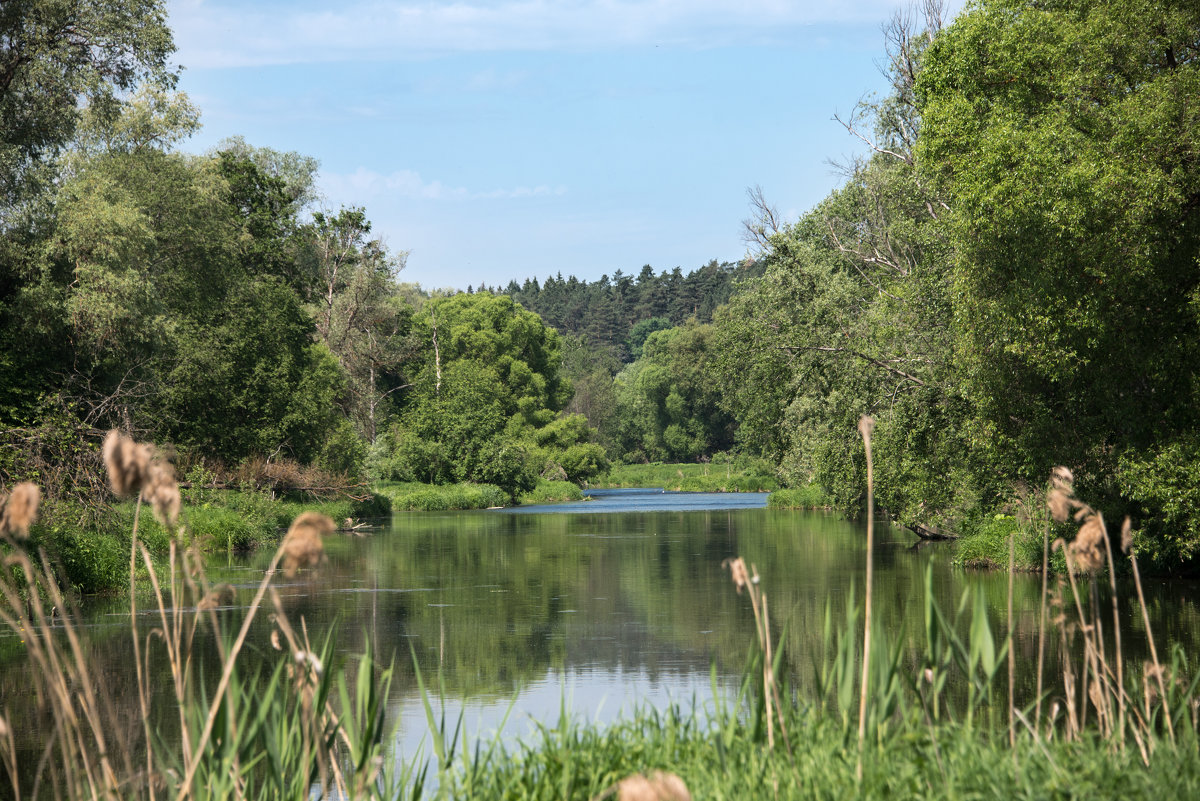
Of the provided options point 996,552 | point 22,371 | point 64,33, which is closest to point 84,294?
point 22,371

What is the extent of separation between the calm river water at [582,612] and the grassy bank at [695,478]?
137 ft

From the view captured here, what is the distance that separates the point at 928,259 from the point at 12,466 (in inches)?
620

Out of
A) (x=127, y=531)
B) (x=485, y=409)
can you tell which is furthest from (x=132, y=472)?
(x=485, y=409)

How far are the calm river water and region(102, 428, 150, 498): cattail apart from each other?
2329 millimetres

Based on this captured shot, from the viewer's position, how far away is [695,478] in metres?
82.3

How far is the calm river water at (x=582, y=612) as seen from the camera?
1126 cm

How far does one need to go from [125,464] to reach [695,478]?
79283 millimetres

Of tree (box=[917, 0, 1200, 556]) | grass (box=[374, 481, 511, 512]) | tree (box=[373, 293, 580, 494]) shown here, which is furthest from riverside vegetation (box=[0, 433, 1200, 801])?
tree (box=[373, 293, 580, 494])

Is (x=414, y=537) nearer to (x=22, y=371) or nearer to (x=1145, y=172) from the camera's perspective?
(x=22, y=371)

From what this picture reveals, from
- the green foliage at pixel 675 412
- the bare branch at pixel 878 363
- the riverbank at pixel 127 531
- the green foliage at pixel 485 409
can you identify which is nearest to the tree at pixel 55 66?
the riverbank at pixel 127 531

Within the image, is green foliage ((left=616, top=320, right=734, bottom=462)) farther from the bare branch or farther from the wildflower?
the wildflower

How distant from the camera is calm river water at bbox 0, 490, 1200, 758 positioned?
11.3 meters

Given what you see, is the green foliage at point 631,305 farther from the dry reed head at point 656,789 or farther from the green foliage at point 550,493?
the dry reed head at point 656,789

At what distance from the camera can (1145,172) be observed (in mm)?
15367
